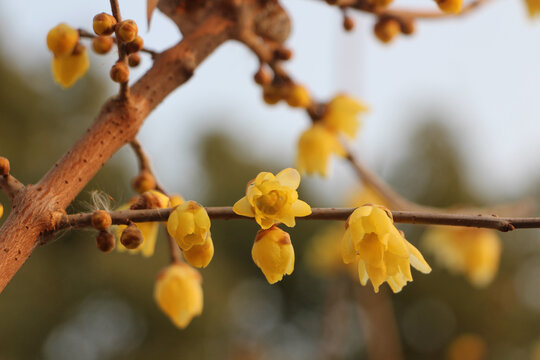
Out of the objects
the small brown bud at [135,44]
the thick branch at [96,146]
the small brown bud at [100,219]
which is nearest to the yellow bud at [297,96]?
the thick branch at [96,146]

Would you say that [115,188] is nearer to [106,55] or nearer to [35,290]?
[106,55]

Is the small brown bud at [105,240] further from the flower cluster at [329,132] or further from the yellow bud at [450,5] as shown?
the flower cluster at [329,132]

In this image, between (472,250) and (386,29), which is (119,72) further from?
(472,250)

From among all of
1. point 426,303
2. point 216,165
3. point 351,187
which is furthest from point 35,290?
point 351,187

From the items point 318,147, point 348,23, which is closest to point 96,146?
point 348,23

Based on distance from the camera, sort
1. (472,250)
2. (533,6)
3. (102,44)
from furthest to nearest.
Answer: (472,250)
(533,6)
(102,44)

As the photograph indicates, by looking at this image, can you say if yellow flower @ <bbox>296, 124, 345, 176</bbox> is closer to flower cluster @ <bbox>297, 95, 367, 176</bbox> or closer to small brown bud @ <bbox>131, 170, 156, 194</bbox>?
flower cluster @ <bbox>297, 95, 367, 176</bbox>

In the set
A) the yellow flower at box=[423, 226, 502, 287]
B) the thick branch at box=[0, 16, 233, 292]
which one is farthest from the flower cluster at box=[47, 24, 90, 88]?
the yellow flower at box=[423, 226, 502, 287]
